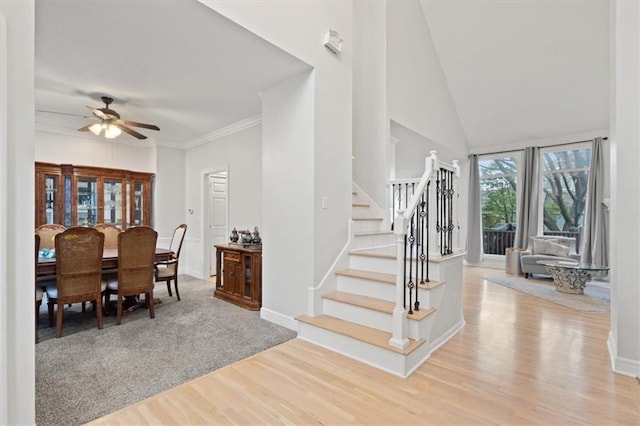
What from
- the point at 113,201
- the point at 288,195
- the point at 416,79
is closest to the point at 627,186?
the point at 288,195

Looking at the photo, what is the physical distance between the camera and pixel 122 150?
5.98 meters

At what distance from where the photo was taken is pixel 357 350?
2.57 metres

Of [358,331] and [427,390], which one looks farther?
[358,331]

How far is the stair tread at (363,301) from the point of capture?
9.02ft

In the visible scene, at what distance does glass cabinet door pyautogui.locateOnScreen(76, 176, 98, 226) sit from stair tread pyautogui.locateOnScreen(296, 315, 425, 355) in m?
4.65

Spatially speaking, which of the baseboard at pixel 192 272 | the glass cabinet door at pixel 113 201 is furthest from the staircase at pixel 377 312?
the glass cabinet door at pixel 113 201

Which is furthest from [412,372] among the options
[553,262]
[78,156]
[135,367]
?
[78,156]

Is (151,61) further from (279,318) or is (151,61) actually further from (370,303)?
(370,303)

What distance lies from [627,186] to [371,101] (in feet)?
10.4

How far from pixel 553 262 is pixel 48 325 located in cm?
730

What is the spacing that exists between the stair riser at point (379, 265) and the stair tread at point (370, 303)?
0.34m

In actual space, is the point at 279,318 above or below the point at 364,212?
below

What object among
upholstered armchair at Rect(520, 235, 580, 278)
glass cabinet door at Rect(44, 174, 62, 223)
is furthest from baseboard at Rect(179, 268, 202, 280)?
upholstered armchair at Rect(520, 235, 580, 278)

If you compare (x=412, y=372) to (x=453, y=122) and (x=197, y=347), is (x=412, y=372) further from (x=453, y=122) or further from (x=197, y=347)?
(x=453, y=122)
